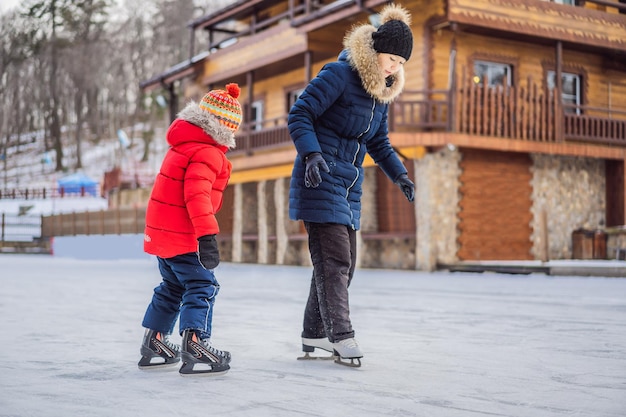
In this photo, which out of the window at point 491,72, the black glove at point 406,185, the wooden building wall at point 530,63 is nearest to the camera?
the black glove at point 406,185

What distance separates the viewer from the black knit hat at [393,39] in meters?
4.62

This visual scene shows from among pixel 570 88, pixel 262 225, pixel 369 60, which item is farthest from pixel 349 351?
pixel 262 225

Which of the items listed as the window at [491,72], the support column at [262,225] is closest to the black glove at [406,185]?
the window at [491,72]

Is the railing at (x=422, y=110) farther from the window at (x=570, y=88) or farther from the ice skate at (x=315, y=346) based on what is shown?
the ice skate at (x=315, y=346)

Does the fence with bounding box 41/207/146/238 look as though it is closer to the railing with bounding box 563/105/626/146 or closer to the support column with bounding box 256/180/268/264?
the support column with bounding box 256/180/268/264

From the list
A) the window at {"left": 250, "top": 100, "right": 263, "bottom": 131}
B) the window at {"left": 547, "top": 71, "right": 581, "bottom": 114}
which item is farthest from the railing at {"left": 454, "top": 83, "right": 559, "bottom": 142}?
Answer: the window at {"left": 250, "top": 100, "right": 263, "bottom": 131}

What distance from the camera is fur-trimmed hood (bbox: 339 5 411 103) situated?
15.2 ft

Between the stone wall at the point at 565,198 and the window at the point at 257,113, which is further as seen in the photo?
the window at the point at 257,113

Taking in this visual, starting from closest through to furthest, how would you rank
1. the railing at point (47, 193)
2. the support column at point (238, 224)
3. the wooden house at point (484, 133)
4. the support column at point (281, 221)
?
1. the wooden house at point (484, 133)
2. the support column at point (281, 221)
3. the support column at point (238, 224)
4. the railing at point (47, 193)

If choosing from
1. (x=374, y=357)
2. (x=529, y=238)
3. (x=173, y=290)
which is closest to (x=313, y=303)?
(x=374, y=357)

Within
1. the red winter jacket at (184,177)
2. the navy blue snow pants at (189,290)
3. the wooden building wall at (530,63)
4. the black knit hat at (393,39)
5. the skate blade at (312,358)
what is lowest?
the skate blade at (312,358)

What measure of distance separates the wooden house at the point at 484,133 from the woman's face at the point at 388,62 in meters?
11.7

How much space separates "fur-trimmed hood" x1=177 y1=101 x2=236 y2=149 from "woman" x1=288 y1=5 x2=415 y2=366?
1.23ft

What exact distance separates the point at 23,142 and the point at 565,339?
215 ft
